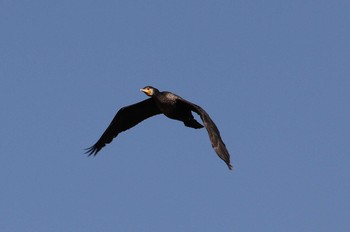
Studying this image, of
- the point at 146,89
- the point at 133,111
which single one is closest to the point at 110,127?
the point at 133,111

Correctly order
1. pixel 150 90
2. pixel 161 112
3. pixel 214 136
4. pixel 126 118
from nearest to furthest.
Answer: pixel 214 136 → pixel 150 90 → pixel 161 112 → pixel 126 118

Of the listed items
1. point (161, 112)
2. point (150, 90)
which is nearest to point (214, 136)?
point (150, 90)

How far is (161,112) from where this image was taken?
30109mm

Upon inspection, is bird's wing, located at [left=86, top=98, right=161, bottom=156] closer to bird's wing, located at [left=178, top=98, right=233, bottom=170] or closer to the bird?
the bird

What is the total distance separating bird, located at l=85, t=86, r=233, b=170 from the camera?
24.9 metres

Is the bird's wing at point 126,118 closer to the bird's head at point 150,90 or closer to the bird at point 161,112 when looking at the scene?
the bird at point 161,112

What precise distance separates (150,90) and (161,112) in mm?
1448

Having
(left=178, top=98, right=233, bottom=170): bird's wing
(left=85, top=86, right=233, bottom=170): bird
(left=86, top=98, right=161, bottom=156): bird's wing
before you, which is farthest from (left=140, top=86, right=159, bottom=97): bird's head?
(left=178, top=98, right=233, bottom=170): bird's wing

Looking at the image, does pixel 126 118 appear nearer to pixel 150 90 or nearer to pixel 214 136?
pixel 150 90

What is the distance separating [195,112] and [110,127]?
4592mm

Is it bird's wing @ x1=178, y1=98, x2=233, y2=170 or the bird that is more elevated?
the bird

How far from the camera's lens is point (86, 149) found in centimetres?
3241

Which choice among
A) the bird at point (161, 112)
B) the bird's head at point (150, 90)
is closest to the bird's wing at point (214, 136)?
the bird at point (161, 112)

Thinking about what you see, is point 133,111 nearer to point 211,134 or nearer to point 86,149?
point 86,149
